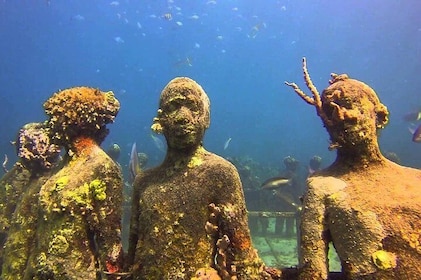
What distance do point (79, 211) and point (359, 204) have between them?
2.12 metres

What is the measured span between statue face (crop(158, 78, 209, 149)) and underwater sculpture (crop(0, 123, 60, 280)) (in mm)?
1326

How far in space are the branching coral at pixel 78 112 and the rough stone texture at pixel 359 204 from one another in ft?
6.17

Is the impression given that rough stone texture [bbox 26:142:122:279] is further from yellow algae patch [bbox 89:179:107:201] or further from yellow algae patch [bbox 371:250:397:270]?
yellow algae patch [bbox 371:250:397:270]

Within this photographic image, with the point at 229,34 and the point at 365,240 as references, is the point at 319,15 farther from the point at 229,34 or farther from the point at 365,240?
the point at 365,240

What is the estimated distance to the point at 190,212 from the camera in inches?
99.7

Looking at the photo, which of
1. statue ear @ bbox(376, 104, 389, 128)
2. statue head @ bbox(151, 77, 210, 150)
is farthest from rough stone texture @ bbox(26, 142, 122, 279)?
statue ear @ bbox(376, 104, 389, 128)

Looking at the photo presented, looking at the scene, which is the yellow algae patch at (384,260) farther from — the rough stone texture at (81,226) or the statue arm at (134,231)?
the rough stone texture at (81,226)

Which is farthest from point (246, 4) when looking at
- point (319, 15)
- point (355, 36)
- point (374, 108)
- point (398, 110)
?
point (374, 108)

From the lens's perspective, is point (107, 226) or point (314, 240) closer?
point (314, 240)

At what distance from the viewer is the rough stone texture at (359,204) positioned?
2.33 m

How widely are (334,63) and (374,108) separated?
9974 cm

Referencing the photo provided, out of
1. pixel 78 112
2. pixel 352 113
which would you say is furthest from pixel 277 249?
pixel 78 112

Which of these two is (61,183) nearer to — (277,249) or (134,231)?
(134,231)

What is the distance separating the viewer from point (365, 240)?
2361mm
